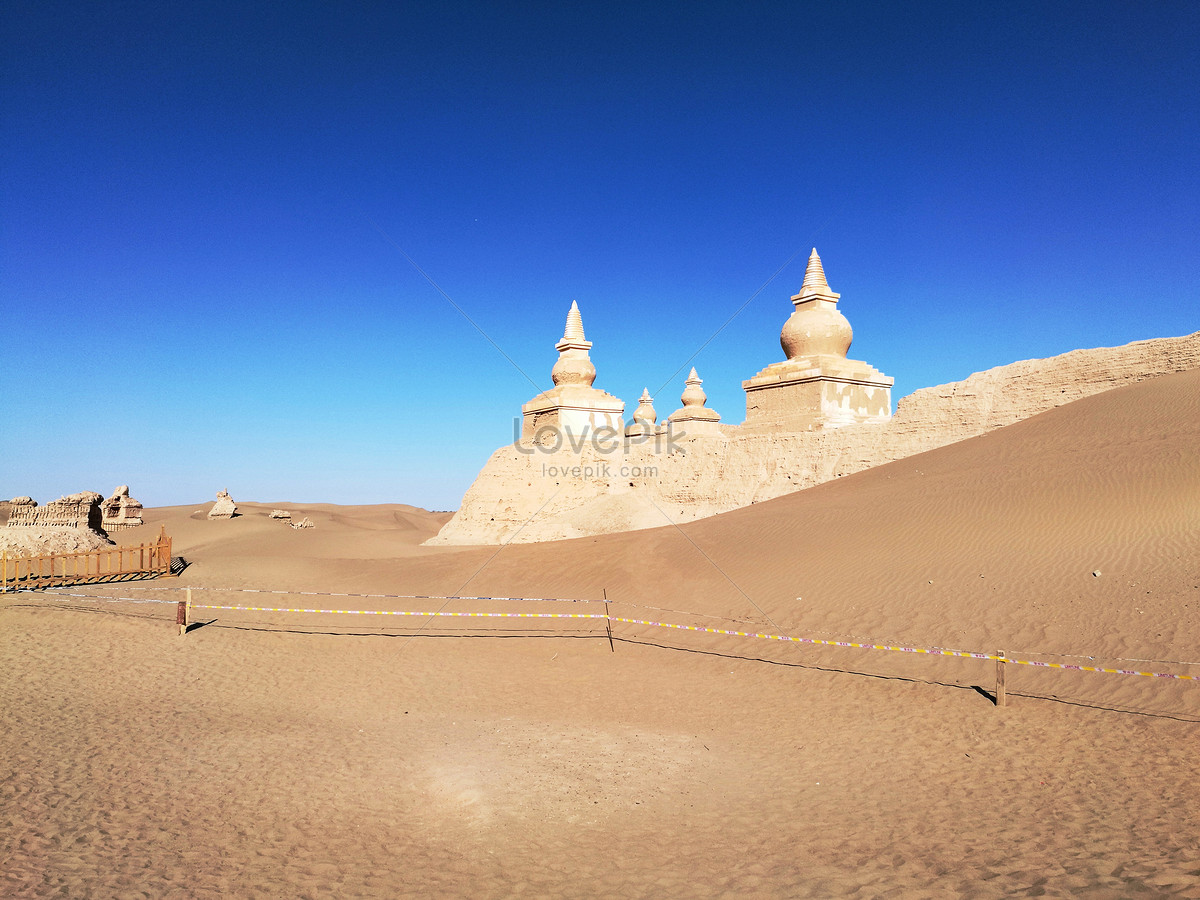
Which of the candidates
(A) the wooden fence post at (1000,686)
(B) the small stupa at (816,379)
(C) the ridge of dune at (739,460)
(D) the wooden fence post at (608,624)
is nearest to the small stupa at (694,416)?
(C) the ridge of dune at (739,460)

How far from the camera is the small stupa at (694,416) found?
32375 millimetres

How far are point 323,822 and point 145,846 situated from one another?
3.86ft

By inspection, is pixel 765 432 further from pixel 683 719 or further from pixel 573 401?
pixel 683 719

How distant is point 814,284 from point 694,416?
969 centimetres

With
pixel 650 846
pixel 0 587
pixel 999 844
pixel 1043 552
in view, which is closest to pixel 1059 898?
pixel 999 844

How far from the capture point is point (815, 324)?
79.6ft

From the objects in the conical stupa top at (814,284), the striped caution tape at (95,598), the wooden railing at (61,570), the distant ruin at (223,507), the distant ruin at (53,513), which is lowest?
the striped caution tape at (95,598)

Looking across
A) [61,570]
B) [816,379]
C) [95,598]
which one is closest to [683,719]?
[95,598]

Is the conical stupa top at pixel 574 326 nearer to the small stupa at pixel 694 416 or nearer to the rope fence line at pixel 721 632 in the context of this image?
the small stupa at pixel 694 416

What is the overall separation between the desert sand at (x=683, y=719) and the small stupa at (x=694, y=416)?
16.2m

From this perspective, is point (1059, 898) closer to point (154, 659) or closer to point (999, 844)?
point (999, 844)

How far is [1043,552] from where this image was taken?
37.8ft

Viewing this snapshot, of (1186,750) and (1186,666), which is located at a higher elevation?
(1186,666)

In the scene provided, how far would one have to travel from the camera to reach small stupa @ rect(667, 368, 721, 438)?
32375 millimetres
